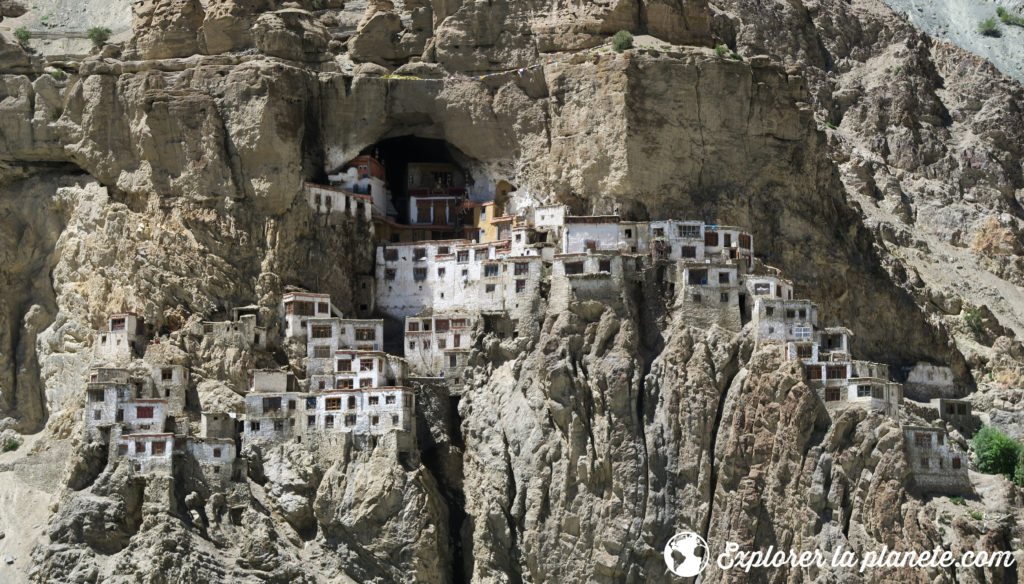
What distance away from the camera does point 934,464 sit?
7462 cm

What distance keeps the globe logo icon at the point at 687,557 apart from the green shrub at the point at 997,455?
13760 mm

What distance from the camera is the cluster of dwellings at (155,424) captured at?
7488cm

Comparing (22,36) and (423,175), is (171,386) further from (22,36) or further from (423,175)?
(22,36)

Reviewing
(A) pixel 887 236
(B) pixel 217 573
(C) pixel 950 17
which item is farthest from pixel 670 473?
(C) pixel 950 17

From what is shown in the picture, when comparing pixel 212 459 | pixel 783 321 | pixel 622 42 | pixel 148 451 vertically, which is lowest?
pixel 212 459

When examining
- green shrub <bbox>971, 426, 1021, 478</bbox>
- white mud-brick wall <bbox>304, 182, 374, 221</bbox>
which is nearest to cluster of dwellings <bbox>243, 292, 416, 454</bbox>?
white mud-brick wall <bbox>304, 182, 374, 221</bbox>

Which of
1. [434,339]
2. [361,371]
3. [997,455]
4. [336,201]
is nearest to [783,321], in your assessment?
[997,455]

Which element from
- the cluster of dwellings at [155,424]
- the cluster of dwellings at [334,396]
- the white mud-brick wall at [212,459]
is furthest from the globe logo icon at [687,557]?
the white mud-brick wall at [212,459]

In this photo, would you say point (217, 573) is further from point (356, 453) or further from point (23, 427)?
point (23, 427)

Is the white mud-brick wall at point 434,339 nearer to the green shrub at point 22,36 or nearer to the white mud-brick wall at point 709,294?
the white mud-brick wall at point 709,294

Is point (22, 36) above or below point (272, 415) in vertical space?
above

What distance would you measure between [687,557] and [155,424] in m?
23.0

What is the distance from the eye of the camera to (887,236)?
96625 millimetres

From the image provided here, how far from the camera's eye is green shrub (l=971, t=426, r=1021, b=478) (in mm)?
79188
